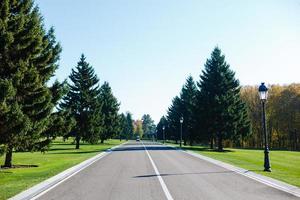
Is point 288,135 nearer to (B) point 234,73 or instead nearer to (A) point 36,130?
(B) point 234,73

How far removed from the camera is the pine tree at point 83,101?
51094 millimetres

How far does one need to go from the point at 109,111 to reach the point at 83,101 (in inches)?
1026

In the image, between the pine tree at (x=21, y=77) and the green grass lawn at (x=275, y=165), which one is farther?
the pine tree at (x=21, y=77)

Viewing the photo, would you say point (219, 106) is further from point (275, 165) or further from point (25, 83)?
point (25, 83)

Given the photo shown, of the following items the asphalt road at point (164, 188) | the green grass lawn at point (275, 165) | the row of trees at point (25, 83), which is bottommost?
the asphalt road at point (164, 188)

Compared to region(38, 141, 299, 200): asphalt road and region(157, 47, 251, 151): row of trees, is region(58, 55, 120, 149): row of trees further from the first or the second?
region(38, 141, 299, 200): asphalt road

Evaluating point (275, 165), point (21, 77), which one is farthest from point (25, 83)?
point (275, 165)

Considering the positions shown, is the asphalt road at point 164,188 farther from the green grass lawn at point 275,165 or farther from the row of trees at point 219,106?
the row of trees at point 219,106

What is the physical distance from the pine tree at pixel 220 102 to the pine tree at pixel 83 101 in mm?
15758

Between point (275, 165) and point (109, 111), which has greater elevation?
point (109, 111)

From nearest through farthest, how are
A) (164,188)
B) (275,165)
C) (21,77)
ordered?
1. (164,188)
2. (21,77)
3. (275,165)

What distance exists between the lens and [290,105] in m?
72.1

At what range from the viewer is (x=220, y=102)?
1885 inches

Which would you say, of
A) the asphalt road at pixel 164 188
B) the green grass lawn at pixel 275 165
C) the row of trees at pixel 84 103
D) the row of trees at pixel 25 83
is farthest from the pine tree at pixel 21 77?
the row of trees at pixel 84 103
